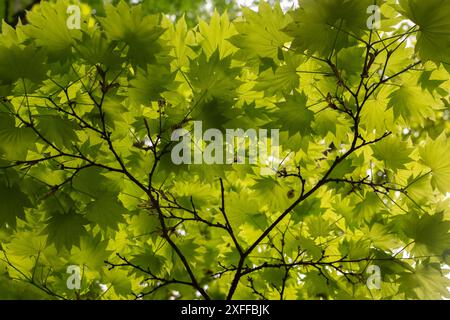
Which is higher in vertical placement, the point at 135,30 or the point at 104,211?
the point at 135,30

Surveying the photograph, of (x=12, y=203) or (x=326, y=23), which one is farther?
(x=12, y=203)

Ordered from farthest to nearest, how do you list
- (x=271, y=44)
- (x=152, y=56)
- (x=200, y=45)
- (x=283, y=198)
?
(x=283, y=198)
(x=200, y=45)
(x=271, y=44)
(x=152, y=56)

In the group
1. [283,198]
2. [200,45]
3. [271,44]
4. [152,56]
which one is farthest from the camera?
[283,198]

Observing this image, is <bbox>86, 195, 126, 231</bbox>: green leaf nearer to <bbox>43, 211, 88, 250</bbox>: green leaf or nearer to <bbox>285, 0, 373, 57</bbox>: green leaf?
<bbox>43, 211, 88, 250</bbox>: green leaf

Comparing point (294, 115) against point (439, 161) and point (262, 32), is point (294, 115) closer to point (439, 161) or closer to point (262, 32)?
point (262, 32)

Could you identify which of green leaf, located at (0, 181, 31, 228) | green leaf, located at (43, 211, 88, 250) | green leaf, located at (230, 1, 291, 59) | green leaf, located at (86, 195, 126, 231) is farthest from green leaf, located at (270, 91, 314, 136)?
green leaf, located at (0, 181, 31, 228)

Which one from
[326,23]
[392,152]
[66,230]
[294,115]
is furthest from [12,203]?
[392,152]

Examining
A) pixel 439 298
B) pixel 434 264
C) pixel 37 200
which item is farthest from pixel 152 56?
pixel 439 298

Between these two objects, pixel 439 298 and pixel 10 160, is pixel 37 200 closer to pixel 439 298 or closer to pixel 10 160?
pixel 10 160
